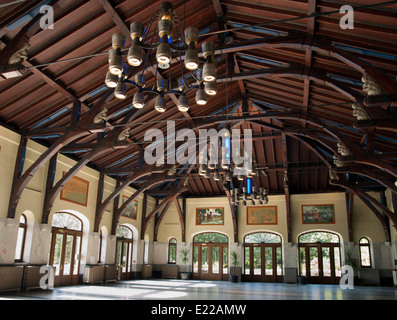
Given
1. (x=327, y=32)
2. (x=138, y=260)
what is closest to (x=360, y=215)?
(x=138, y=260)

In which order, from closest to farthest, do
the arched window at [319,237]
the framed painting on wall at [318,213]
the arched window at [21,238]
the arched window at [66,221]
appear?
the arched window at [21,238] → the arched window at [66,221] → the arched window at [319,237] → the framed painting on wall at [318,213]

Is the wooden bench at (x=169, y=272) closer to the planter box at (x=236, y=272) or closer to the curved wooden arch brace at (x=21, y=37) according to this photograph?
the planter box at (x=236, y=272)

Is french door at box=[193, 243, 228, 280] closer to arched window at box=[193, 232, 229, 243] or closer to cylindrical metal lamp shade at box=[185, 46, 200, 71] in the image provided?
arched window at box=[193, 232, 229, 243]

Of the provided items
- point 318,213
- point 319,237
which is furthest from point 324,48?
point 319,237

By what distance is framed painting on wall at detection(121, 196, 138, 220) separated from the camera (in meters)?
17.9

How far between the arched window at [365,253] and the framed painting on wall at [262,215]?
478 cm

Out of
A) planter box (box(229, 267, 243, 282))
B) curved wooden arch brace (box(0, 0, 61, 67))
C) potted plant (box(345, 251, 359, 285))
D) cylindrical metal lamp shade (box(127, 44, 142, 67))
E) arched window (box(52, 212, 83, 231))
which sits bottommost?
planter box (box(229, 267, 243, 282))

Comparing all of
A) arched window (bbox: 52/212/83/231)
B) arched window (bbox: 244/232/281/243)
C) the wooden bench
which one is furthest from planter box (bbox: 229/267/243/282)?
arched window (bbox: 52/212/83/231)

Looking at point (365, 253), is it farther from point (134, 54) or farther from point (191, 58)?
point (134, 54)

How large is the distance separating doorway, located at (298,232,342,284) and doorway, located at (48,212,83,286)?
12208 mm

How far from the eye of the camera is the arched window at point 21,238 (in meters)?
11.0

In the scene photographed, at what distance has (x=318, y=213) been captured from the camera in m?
19.3

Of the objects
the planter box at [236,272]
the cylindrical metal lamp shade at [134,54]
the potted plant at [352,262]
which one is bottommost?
the planter box at [236,272]

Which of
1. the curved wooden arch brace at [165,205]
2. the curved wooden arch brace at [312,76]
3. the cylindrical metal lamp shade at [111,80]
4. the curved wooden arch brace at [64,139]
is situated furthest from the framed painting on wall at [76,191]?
the cylindrical metal lamp shade at [111,80]
